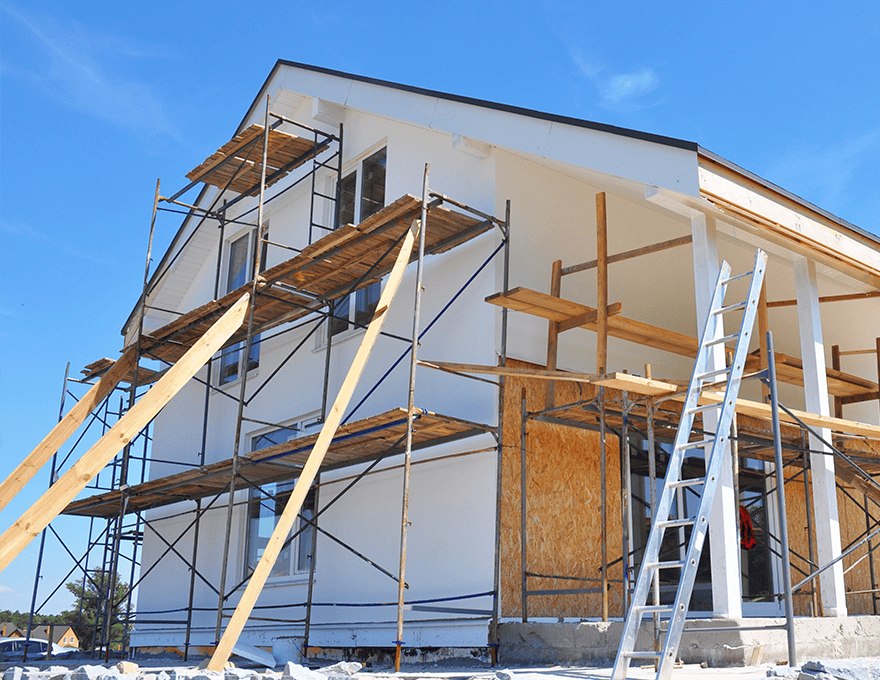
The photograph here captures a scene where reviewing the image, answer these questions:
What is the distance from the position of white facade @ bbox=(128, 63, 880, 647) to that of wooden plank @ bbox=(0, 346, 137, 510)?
6.58 feet

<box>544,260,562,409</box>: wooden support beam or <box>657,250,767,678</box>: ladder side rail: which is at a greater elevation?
<box>544,260,562,409</box>: wooden support beam

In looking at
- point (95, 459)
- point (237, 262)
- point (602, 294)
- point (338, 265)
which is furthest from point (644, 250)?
point (237, 262)

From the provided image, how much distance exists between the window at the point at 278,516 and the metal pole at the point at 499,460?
125 inches


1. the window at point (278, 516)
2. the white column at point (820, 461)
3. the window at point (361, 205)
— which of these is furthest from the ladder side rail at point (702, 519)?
the window at point (278, 516)

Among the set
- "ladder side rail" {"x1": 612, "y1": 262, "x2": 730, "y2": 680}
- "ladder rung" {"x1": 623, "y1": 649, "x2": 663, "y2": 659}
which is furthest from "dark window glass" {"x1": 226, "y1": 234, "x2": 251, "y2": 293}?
"ladder rung" {"x1": 623, "y1": 649, "x2": 663, "y2": 659}

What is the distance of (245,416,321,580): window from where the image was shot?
11766 millimetres

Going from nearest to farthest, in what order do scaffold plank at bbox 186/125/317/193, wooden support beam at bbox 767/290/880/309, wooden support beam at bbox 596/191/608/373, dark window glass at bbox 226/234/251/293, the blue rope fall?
wooden support beam at bbox 596/191/608/373
the blue rope
wooden support beam at bbox 767/290/880/309
scaffold plank at bbox 186/125/317/193
dark window glass at bbox 226/234/251/293

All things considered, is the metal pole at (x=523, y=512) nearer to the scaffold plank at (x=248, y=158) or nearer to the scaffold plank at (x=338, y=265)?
the scaffold plank at (x=338, y=265)

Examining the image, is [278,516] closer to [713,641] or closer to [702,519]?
[713,641]

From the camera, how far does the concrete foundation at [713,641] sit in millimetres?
6852

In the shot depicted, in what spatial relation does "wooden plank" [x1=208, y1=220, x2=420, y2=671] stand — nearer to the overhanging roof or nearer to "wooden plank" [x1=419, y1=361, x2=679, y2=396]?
the overhanging roof

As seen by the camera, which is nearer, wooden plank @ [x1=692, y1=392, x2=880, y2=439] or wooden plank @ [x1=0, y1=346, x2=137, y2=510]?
wooden plank @ [x1=692, y1=392, x2=880, y2=439]

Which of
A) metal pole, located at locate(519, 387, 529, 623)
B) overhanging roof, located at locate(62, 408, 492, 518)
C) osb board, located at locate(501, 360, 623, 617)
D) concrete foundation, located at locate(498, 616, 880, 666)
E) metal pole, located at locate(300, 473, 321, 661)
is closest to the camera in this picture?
concrete foundation, located at locate(498, 616, 880, 666)

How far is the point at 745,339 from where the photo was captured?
594 cm
